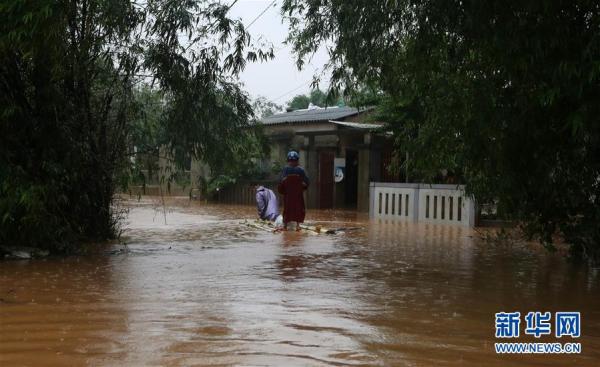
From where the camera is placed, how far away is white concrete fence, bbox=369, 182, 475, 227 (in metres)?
14.8

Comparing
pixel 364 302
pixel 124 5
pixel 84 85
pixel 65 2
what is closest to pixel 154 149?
pixel 84 85

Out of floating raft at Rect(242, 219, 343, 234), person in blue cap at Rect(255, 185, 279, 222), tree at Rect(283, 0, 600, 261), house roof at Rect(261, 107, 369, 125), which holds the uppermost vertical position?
house roof at Rect(261, 107, 369, 125)

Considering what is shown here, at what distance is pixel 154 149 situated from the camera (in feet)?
32.9

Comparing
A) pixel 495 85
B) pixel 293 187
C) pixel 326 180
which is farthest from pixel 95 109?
pixel 326 180

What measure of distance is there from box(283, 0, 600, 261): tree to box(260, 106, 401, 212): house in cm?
1156

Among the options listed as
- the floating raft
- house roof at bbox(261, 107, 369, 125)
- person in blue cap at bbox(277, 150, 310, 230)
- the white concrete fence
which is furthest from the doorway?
person in blue cap at bbox(277, 150, 310, 230)

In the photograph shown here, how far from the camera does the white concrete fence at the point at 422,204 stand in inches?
584

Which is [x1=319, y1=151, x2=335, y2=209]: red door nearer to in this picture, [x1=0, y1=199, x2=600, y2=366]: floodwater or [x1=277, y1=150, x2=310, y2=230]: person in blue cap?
[x1=277, y1=150, x2=310, y2=230]: person in blue cap

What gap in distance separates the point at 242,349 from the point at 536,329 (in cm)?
215

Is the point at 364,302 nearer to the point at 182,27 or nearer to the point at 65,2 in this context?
the point at 65,2

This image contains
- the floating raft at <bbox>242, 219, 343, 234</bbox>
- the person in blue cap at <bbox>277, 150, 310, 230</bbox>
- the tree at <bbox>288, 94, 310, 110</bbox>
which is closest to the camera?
the floating raft at <bbox>242, 219, 343, 234</bbox>

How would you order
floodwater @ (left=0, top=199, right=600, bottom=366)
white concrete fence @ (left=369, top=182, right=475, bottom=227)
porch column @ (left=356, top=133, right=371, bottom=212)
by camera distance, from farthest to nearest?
porch column @ (left=356, top=133, right=371, bottom=212), white concrete fence @ (left=369, top=182, right=475, bottom=227), floodwater @ (left=0, top=199, right=600, bottom=366)

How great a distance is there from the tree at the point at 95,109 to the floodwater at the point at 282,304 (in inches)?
33.0

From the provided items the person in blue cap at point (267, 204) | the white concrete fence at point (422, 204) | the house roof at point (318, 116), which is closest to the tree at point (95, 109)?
the person in blue cap at point (267, 204)
